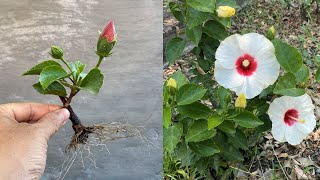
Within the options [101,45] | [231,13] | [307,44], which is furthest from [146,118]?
[307,44]

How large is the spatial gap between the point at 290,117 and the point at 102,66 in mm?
833

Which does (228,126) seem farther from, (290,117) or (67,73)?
(67,73)

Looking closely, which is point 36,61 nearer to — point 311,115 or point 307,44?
point 311,115

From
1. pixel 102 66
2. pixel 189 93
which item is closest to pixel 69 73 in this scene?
pixel 189 93

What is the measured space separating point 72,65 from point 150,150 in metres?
0.58

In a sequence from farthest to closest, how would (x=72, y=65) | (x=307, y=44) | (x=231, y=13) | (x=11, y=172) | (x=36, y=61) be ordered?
(x=307, y=44) → (x=36, y=61) → (x=231, y=13) → (x=72, y=65) → (x=11, y=172)

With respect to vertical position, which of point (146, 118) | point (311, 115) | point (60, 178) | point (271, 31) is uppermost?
point (271, 31)

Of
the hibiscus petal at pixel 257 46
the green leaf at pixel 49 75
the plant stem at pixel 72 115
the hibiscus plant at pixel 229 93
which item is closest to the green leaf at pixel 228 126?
the hibiscus plant at pixel 229 93

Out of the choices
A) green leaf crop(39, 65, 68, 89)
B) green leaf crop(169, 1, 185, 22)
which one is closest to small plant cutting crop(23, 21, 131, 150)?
green leaf crop(39, 65, 68, 89)

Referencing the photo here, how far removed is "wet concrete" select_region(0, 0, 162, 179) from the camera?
2.01 metres

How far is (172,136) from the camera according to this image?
1.74m

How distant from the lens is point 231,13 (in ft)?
5.68

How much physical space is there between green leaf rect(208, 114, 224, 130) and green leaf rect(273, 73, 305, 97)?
0.57ft

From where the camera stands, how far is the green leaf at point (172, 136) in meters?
1.73
